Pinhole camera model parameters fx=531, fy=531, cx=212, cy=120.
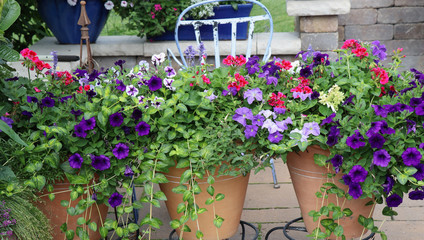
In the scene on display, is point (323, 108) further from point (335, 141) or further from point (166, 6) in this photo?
point (166, 6)

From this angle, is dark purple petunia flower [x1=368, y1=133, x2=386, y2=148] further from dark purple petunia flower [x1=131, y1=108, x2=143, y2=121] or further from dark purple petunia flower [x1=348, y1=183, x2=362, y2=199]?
dark purple petunia flower [x1=131, y1=108, x2=143, y2=121]

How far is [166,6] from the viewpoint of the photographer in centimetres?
355

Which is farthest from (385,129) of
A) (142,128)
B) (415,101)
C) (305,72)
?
(142,128)

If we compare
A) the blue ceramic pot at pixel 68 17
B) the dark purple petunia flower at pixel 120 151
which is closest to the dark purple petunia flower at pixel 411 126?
the dark purple petunia flower at pixel 120 151

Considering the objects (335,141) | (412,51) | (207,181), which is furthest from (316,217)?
(412,51)

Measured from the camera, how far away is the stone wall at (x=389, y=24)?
3.86 metres

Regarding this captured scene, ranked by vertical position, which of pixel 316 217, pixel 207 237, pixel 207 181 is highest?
pixel 207 181

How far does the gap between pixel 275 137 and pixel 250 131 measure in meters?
0.08

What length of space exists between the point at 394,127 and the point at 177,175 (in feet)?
2.39

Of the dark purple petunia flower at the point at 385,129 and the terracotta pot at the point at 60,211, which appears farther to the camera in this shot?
the terracotta pot at the point at 60,211

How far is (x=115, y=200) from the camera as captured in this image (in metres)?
1.76

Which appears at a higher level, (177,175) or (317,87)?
Result: (317,87)

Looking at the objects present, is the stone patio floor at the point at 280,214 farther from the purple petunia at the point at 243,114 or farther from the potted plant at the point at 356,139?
the purple petunia at the point at 243,114

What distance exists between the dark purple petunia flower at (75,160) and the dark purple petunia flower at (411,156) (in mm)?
1007
